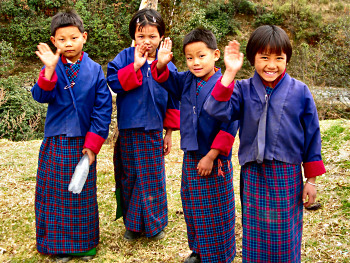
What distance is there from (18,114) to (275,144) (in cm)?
780

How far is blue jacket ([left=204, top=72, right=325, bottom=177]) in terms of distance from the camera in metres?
2.04

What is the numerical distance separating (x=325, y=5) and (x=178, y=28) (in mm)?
10546

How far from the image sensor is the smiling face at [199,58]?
239 cm

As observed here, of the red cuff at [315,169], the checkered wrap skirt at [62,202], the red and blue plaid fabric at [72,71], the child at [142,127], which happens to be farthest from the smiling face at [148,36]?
the red cuff at [315,169]

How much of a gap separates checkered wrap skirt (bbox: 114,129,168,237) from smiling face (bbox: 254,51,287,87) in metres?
1.17

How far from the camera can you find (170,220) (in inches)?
139

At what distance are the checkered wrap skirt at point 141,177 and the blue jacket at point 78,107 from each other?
325mm

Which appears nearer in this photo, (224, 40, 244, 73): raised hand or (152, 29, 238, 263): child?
(224, 40, 244, 73): raised hand

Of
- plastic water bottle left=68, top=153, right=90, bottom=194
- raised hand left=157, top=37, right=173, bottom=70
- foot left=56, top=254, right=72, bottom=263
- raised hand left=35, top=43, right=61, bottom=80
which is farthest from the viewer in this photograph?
foot left=56, top=254, right=72, bottom=263

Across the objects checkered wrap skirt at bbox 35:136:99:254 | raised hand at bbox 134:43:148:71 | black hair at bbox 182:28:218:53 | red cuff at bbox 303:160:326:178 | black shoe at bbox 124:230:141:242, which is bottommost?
black shoe at bbox 124:230:141:242

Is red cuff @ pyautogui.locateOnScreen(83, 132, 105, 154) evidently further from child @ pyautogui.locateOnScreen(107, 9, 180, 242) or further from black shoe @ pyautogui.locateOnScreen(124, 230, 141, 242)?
black shoe @ pyautogui.locateOnScreen(124, 230, 141, 242)

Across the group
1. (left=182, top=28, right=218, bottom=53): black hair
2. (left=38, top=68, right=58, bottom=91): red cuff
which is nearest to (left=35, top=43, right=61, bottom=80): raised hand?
(left=38, top=68, right=58, bottom=91): red cuff

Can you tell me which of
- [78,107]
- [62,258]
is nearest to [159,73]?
[78,107]

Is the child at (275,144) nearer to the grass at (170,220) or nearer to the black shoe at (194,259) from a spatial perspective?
the black shoe at (194,259)
